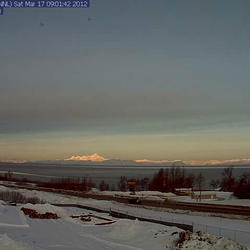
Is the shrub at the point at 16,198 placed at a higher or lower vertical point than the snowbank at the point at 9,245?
lower

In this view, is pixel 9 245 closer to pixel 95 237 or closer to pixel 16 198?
pixel 95 237

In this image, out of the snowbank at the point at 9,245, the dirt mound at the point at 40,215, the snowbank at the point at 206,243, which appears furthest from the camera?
the dirt mound at the point at 40,215

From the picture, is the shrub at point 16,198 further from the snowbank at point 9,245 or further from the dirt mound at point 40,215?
the snowbank at point 9,245

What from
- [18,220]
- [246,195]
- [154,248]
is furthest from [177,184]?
[154,248]

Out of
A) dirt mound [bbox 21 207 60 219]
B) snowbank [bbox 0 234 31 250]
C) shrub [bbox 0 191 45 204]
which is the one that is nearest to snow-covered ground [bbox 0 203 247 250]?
snowbank [bbox 0 234 31 250]

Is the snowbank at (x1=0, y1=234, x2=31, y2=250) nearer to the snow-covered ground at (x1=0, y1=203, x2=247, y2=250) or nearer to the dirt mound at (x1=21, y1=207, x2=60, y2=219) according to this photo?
the snow-covered ground at (x1=0, y1=203, x2=247, y2=250)

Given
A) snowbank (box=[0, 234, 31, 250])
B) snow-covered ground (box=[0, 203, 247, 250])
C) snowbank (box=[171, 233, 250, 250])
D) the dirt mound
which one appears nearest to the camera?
snowbank (box=[0, 234, 31, 250])

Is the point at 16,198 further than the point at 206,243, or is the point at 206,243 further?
the point at 16,198

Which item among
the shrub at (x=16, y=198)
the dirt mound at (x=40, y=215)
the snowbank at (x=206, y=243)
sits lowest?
the shrub at (x=16, y=198)

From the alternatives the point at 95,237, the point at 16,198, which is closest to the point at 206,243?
the point at 95,237

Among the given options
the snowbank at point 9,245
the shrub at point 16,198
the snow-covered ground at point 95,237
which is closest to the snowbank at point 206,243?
the snow-covered ground at point 95,237

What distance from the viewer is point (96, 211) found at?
42.3m

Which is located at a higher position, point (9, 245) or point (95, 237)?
point (9, 245)

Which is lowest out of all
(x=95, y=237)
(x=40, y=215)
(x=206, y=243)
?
(x=40, y=215)
